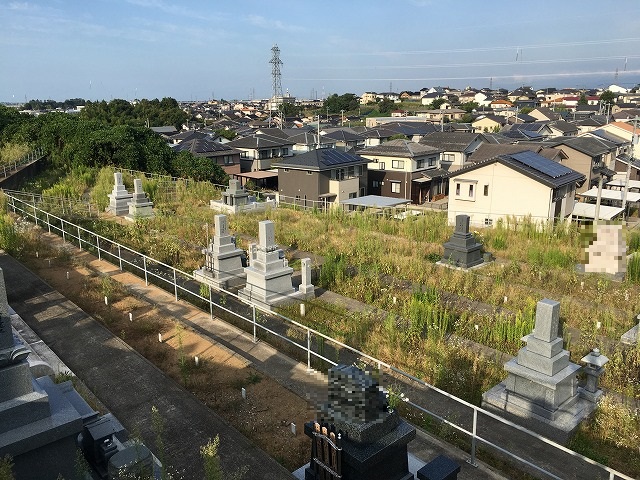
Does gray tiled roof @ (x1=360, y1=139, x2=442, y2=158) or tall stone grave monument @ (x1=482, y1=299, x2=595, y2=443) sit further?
gray tiled roof @ (x1=360, y1=139, x2=442, y2=158)

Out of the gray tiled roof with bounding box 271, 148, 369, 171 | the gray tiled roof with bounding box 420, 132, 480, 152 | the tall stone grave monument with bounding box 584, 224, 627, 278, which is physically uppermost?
the gray tiled roof with bounding box 420, 132, 480, 152

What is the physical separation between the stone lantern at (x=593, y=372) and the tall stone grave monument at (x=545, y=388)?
0.10m

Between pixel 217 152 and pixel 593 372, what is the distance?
3972 centimetres

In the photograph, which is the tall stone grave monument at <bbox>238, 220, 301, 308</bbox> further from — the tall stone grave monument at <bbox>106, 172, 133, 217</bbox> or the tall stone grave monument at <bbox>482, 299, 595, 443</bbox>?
the tall stone grave monument at <bbox>106, 172, 133, 217</bbox>

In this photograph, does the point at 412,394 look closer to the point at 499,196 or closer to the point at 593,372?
the point at 593,372

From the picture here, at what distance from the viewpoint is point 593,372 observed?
7.11 metres

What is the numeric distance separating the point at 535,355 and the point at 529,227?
35.3ft

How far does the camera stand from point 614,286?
39.5 feet

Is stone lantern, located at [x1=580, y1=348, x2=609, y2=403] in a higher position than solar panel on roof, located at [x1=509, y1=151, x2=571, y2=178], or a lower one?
lower

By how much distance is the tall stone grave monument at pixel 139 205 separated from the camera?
19.3 metres

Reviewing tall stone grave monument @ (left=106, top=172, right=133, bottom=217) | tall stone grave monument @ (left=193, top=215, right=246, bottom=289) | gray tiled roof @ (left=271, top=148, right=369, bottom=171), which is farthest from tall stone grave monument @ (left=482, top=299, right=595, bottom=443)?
gray tiled roof @ (left=271, top=148, right=369, bottom=171)

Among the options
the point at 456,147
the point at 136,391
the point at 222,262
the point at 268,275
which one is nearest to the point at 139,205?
the point at 222,262

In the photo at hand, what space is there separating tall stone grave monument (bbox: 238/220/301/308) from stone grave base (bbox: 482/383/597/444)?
18.3 ft

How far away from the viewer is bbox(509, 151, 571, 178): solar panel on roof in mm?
22688
